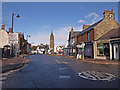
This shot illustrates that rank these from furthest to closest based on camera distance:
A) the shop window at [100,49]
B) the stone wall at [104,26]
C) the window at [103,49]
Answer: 1. the stone wall at [104,26]
2. the shop window at [100,49]
3. the window at [103,49]

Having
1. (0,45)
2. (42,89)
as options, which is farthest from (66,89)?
(0,45)

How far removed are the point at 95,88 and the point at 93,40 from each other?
1737 cm

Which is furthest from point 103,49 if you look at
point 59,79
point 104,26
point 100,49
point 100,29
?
point 59,79

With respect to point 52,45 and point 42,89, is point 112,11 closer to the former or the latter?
point 42,89

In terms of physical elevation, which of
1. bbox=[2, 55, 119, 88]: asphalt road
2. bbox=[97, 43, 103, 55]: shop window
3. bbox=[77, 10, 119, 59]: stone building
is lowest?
bbox=[2, 55, 119, 88]: asphalt road

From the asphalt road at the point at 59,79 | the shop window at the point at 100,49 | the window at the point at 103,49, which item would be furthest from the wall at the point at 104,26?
the asphalt road at the point at 59,79

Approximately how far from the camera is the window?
748 inches

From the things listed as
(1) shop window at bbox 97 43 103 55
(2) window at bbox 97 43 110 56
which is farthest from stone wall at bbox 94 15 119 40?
(2) window at bbox 97 43 110 56

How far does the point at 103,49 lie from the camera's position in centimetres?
1953

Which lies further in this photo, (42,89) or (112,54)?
(112,54)

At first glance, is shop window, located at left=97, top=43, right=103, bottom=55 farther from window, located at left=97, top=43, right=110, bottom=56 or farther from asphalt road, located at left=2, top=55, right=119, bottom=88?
asphalt road, located at left=2, top=55, right=119, bottom=88

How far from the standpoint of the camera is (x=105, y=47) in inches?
758

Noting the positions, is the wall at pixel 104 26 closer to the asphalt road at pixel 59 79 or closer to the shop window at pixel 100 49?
the shop window at pixel 100 49

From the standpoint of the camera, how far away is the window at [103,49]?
62.4 feet
